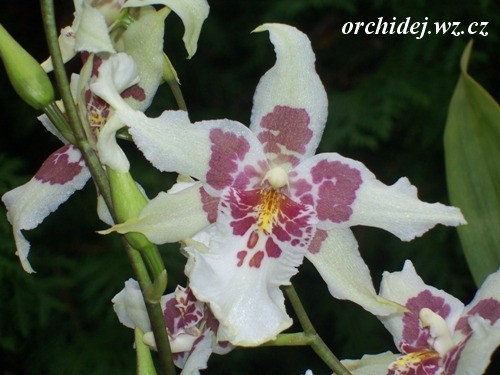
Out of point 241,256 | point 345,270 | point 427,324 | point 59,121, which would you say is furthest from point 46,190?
point 427,324

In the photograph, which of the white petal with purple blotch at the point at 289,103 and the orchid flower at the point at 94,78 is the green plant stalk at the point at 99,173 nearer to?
the orchid flower at the point at 94,78

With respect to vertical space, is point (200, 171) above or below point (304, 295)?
above

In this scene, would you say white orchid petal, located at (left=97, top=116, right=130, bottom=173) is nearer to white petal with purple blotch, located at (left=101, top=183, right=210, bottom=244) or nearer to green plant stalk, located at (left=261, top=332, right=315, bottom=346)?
white petal with purple blotch, located at (left=101, top=183, right=210, bottom=244)

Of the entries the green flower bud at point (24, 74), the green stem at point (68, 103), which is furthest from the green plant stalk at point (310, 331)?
the green flower bud at point (24, 74)

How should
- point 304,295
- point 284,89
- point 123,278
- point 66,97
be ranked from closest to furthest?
point 66,97 → point 284,89 → point 123,278 → point 304,295

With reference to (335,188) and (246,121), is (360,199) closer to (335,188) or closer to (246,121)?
(335,188)

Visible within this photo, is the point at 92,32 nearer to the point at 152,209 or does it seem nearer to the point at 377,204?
the point at 152,209

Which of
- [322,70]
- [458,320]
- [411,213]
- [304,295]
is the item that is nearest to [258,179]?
[411,213]

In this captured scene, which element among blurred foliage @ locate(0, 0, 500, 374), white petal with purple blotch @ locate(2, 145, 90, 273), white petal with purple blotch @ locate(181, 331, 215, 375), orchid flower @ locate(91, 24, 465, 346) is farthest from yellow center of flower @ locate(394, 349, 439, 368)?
blurred foliage @ locate(0, 0, 500, 374)
